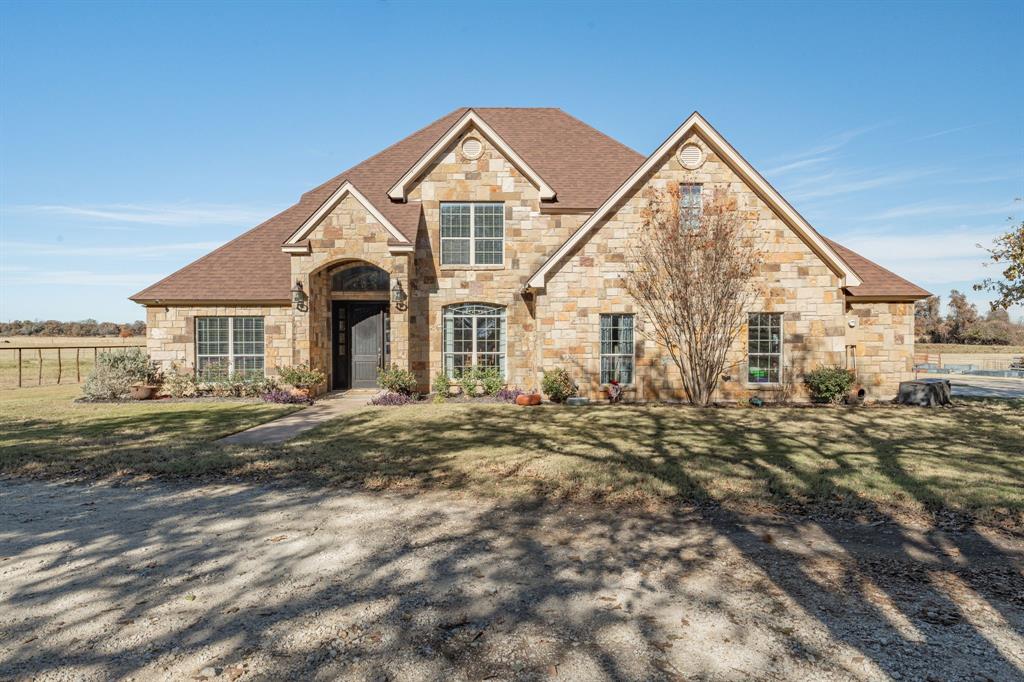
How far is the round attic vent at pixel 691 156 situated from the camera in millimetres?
16172

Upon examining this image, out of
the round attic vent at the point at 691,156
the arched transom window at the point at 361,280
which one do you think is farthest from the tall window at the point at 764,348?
the arched transom window at the point at 361,280

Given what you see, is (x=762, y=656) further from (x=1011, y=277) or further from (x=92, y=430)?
(x=1011, y=277)

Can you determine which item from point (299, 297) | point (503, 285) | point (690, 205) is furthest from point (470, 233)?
point (690, 205)

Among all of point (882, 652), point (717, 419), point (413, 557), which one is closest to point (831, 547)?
point (882, 652)

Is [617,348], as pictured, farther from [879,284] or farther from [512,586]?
[512,586]

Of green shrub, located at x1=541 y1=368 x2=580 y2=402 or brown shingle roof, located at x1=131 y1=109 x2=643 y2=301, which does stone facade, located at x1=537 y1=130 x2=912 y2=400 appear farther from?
brown shingle roof, located at x1=131 y1=109 x2=643 y2=301

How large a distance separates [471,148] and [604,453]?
40.0ft

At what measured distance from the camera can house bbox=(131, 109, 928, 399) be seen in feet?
52.6

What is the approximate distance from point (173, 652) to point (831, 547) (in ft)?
18.7

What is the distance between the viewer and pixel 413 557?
5125mm

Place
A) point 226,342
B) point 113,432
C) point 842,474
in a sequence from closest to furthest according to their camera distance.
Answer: point 842,474
point 113,432
point 226,342

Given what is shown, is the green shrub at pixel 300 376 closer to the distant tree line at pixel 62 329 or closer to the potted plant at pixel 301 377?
the potted plant at pixel 301 377

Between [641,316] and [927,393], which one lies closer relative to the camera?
[927,393]

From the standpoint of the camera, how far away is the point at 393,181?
1942 cm
